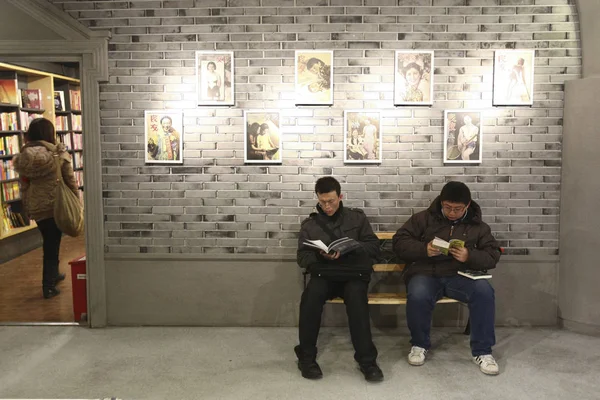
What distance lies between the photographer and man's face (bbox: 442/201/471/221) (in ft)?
12.9

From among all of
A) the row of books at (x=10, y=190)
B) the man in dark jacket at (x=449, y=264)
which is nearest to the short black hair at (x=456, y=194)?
the man in dark jacket at (x=449, y=264)

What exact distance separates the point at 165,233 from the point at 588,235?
328 centimetres

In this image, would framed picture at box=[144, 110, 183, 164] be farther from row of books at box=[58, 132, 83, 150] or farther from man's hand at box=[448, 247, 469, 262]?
row of books at box=[58, 132, 83, 150]

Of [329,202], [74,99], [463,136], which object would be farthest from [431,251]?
[74,99]

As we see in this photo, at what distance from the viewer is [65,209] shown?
17.1 feet

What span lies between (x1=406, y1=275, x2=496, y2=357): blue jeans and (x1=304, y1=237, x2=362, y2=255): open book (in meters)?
0.53

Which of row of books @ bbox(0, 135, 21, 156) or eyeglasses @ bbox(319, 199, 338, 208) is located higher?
row of books @ bbox(0, 135, 21, 156)

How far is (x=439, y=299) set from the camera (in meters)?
4.04

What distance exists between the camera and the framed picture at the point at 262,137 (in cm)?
444

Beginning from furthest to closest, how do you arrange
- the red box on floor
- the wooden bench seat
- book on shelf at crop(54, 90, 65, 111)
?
book on shelf at crop(54, 90, 65, 111)
the red box on floor
the wooden bench seat

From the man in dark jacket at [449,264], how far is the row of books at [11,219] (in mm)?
5343

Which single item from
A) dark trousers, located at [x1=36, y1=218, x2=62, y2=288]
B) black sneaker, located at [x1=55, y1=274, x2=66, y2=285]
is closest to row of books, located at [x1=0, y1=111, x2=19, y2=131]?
black sneaker, located at [x1=55, y1=274, x2=66, y2=285]

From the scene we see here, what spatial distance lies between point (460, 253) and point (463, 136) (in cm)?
104

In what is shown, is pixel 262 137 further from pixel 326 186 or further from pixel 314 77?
pixel 326 186
